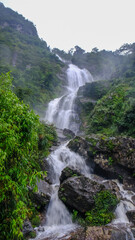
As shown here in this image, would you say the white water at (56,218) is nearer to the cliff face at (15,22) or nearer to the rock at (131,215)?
the rock at (131,215)

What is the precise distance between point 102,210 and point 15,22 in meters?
78.2

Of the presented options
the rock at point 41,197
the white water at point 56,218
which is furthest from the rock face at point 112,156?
the rock at point 41,197

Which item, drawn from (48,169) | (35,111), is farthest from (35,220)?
(35,111)

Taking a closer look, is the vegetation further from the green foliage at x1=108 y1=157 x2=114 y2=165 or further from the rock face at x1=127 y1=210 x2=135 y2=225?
the green foliage at x1=108 y1=157 x2=114 y2=165

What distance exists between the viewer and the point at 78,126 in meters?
24.2

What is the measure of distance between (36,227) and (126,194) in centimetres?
567

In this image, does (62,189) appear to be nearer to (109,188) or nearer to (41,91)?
(109,188)

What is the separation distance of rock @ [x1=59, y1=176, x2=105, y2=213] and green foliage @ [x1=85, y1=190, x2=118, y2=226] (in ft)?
0.80

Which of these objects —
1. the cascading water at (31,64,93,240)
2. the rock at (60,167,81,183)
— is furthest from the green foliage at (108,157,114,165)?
the rock at (60,167,81,183)

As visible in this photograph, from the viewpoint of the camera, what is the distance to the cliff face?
204 ft

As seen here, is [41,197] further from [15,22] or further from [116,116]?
[15,22]

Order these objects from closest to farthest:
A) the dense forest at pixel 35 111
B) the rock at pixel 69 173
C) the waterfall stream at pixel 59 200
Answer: the dense forest at pixel 35 111 → the waterfall stream at pixel 59 200 → the rock at pixel 69 173

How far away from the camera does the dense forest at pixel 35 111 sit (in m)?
3.19

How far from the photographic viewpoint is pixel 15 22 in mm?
64125
